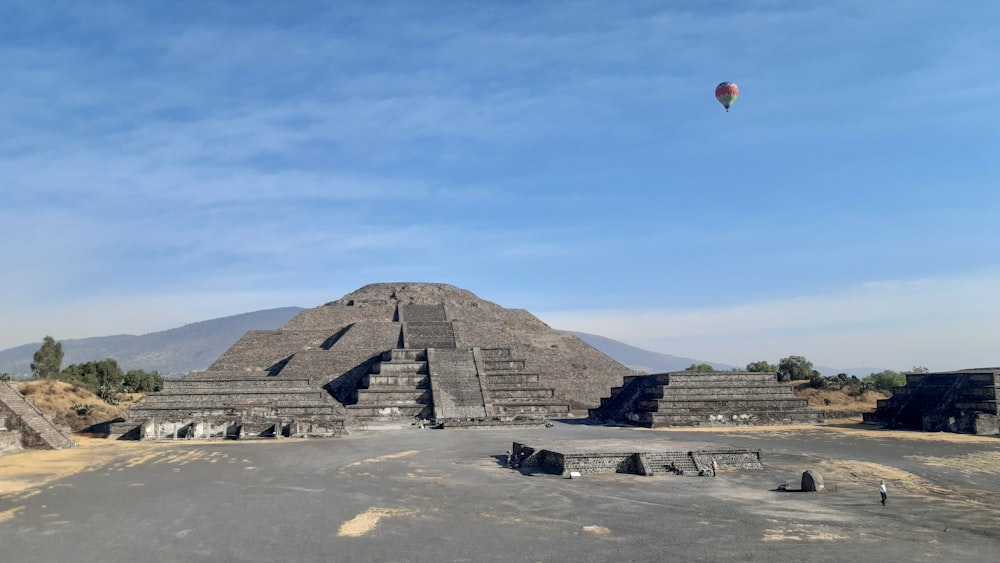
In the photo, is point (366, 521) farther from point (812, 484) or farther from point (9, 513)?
point (812, 484)

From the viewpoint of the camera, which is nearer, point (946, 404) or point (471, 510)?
point (471, 510)

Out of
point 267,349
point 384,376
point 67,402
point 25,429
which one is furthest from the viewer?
point 267,349

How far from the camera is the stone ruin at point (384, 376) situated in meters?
31.8

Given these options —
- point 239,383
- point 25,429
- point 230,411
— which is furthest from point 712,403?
point 25,429

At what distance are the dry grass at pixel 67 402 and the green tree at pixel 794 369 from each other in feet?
158

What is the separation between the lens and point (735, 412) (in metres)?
35.5

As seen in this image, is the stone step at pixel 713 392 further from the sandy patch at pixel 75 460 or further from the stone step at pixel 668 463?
the sandy patch at pixel 75 460

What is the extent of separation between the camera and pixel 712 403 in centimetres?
3578

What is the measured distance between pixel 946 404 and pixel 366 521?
31.9 metres

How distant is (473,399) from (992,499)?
87.3ft

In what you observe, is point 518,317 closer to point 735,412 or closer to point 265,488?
point 735,412

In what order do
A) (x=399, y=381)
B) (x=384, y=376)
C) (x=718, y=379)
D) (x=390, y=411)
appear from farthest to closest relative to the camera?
(x=384, y=376) → (x=399, y=381) → (x=718, y=379) → (x=390, y=411)

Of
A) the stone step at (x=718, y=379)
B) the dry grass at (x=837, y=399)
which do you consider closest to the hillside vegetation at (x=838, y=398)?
the dry grass at (x=837, y=399)

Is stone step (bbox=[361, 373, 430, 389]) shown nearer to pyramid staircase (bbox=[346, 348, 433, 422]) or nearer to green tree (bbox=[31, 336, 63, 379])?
pyramid staircase (bbox=[346, 348, 433, 422])
